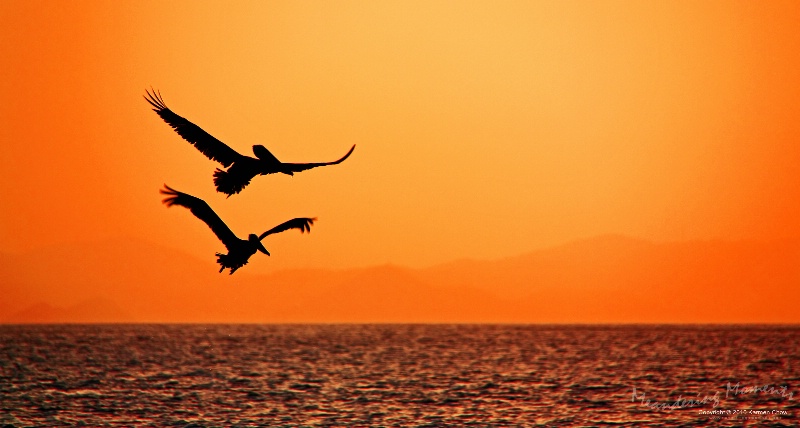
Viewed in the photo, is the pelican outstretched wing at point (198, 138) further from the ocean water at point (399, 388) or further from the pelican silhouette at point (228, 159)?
the ocean water at point (399, 388)

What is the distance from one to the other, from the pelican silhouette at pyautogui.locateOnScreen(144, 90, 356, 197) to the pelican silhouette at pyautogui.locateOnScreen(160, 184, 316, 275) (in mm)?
956

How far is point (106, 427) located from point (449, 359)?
65.4 meters

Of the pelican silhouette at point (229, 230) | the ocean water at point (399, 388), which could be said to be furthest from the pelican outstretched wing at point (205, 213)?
the ocean water at point (399, 388)

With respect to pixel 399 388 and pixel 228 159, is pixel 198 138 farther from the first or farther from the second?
pixel 399 388

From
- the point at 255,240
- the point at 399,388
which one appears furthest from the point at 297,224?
the point at 399,388

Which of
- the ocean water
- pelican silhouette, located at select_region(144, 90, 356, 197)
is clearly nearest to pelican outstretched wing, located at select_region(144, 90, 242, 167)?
pelican silhouette, located at select_region(144, 90, 356, 197)

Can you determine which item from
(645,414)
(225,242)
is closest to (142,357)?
(645,414)

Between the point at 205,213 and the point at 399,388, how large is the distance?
54.7 m

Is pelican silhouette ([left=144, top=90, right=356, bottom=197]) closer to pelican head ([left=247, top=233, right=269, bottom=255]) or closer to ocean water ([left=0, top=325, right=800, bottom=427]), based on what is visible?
pelican head ([left=247, top=233, right=269, bottom=255])

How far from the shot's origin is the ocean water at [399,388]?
5616cm

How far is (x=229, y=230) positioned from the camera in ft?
66.0

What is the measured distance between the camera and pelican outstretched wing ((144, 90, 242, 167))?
19.0 meters

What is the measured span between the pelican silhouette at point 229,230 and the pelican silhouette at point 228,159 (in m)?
0.96

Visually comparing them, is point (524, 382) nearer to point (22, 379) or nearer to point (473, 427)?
point (473, 427)
